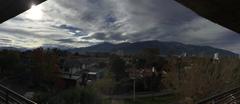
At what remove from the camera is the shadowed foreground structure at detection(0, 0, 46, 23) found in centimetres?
185

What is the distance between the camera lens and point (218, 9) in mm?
1724

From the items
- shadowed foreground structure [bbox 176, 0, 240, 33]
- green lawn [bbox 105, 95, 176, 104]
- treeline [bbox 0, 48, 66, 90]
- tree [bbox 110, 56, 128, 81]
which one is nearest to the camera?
shadowed foreground structure [bbox 176, 0, 240, 33]

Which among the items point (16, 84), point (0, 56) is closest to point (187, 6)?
point (16, 84)

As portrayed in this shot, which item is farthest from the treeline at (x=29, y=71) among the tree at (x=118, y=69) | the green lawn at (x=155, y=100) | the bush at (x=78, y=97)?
the bush at (x=78, y=97)

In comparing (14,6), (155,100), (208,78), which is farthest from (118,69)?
(14,6)

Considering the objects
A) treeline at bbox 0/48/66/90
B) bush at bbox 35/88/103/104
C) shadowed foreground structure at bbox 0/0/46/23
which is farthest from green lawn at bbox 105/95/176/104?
shadowed foreground structure at bbox 0/0/46/23

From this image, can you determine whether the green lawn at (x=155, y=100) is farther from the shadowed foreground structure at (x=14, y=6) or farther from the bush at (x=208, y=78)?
the shadowed foreground structure at (x=14, y=6)

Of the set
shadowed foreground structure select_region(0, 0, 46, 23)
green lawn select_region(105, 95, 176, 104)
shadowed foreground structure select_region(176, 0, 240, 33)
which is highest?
shadowed foreground structure select_region(0, 0, 46, 23)

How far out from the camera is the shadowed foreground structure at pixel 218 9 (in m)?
1.64

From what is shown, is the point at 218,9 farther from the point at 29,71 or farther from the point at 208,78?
the point at 29,71

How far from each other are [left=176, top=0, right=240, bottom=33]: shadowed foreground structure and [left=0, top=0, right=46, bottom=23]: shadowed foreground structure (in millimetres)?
845

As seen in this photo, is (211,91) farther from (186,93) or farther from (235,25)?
(235,25)

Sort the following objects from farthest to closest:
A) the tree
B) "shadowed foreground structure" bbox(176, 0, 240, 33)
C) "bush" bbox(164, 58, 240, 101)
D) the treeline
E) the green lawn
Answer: the tree
the treeline
the green lawn
"bush" bbox(164, 58, 240, 101)
"shadowed foreground structure" bbox(176, 0, 240, 33)

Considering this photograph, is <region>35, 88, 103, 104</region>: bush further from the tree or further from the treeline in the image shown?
the tree
